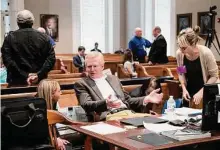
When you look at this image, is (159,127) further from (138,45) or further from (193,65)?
(138,45)

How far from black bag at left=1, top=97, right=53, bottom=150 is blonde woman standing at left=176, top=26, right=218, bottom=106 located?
6.25ft

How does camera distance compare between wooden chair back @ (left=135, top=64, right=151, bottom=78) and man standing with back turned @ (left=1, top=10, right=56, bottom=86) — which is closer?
man standing with back turned @ (left=1, top=10, right=56, bottom=86)

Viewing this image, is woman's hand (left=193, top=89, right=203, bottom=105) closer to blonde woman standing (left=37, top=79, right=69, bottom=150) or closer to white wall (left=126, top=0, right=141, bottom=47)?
blonde woman standing (left=37, top=79, right=69, bottom=150)

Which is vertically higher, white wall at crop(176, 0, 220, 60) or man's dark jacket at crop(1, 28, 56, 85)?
white wall at crop(176, 0, 220, 60)

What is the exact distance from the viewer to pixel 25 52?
434 centimetres

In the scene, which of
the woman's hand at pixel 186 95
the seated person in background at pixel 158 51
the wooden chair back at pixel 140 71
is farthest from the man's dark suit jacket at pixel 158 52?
the woman's hand at pixel 186 95

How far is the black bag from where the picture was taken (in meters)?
2.57

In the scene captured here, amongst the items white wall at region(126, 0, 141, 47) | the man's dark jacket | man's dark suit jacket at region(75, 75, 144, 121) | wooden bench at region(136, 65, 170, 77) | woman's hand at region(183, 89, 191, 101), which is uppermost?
white wall at region(126, 0, 141, 47)

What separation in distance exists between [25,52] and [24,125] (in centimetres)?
185

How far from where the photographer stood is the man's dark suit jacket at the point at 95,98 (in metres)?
3.49

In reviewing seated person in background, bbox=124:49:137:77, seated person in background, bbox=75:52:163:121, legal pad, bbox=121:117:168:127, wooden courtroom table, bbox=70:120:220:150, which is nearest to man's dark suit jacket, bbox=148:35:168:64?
seated person in background, bbox=124:49:137:77

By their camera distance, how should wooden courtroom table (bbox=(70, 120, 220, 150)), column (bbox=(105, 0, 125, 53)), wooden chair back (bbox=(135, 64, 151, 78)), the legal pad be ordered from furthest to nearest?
1. column (bbox=(105, 0, 125, 53))
2. wooden chair back (bbox=(135, 64, 151, 78))
3. the legal pad
4. wooden courtroom table (bbox=(70, 120, 220, 150))

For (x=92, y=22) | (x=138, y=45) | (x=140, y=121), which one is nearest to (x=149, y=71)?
(x=138, y=45)

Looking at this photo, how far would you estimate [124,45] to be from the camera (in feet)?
49.8
